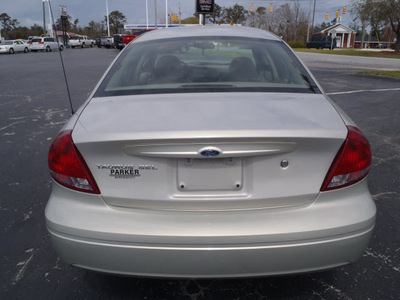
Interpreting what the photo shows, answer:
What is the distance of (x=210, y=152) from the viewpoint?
175cm

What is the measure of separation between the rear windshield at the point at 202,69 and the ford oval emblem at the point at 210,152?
718mm

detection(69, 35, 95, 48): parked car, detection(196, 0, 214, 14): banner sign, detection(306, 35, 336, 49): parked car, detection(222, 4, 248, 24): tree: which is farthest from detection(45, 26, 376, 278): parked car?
detection(222, 4, 248, 24): tree

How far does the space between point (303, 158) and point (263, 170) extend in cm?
21

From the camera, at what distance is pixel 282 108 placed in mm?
2043

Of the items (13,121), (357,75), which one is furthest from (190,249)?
(357,75)

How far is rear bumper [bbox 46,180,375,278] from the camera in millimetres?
1786

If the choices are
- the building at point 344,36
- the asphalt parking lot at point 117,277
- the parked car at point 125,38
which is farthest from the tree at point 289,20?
the asphalt parking lot at point 117,277

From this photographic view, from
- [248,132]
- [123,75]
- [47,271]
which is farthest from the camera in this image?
[123,75]

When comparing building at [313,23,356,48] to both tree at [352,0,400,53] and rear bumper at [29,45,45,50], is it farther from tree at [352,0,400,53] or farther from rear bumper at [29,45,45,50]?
rear bumper at [29,45,45,50]

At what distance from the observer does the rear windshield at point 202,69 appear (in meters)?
2.48

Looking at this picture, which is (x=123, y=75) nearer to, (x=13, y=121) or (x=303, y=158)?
(x=303, y=158)

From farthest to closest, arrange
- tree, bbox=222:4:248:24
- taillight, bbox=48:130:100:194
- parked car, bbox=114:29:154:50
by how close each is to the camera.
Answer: tree, bbox=222:4:248:24, parked car, bbox=114:29:154:50, taillight, bbox=48:130:100:194

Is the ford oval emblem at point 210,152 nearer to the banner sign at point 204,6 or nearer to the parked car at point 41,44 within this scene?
the banner sign at point 204,6

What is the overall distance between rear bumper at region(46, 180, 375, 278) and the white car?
1680 inches
